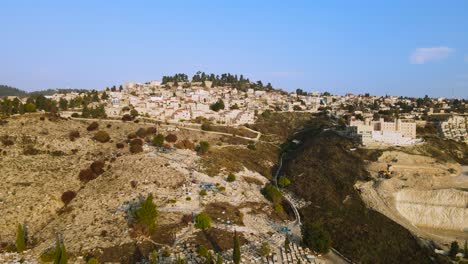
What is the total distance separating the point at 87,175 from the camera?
1587 inches

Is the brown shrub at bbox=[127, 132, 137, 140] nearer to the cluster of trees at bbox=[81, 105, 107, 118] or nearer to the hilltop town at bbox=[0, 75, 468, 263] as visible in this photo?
the hilltop town at bbox=[0, 75, 468, 263]

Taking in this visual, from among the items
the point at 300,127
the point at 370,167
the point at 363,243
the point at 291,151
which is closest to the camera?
the point at 363,243

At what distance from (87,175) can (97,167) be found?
189 centimetres

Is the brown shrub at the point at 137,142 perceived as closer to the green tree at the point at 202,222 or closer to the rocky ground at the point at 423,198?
the green tree at the point at 202,222

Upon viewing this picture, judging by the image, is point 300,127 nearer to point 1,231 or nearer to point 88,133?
point 88,133

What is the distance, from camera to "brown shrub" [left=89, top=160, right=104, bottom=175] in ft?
137

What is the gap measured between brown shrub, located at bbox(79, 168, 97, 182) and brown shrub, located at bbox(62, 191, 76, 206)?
10.6 ft

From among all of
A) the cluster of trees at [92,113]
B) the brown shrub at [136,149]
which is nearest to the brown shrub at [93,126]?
the cluster of trees at [92,113]

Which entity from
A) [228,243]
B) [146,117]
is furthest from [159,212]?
[146,117]

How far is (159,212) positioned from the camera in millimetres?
34438

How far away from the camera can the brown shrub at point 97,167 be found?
137ft

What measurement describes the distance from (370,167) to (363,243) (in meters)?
17.7

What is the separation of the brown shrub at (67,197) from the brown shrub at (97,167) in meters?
4.99

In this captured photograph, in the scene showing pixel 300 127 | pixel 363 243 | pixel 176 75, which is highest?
pixel 176 75
